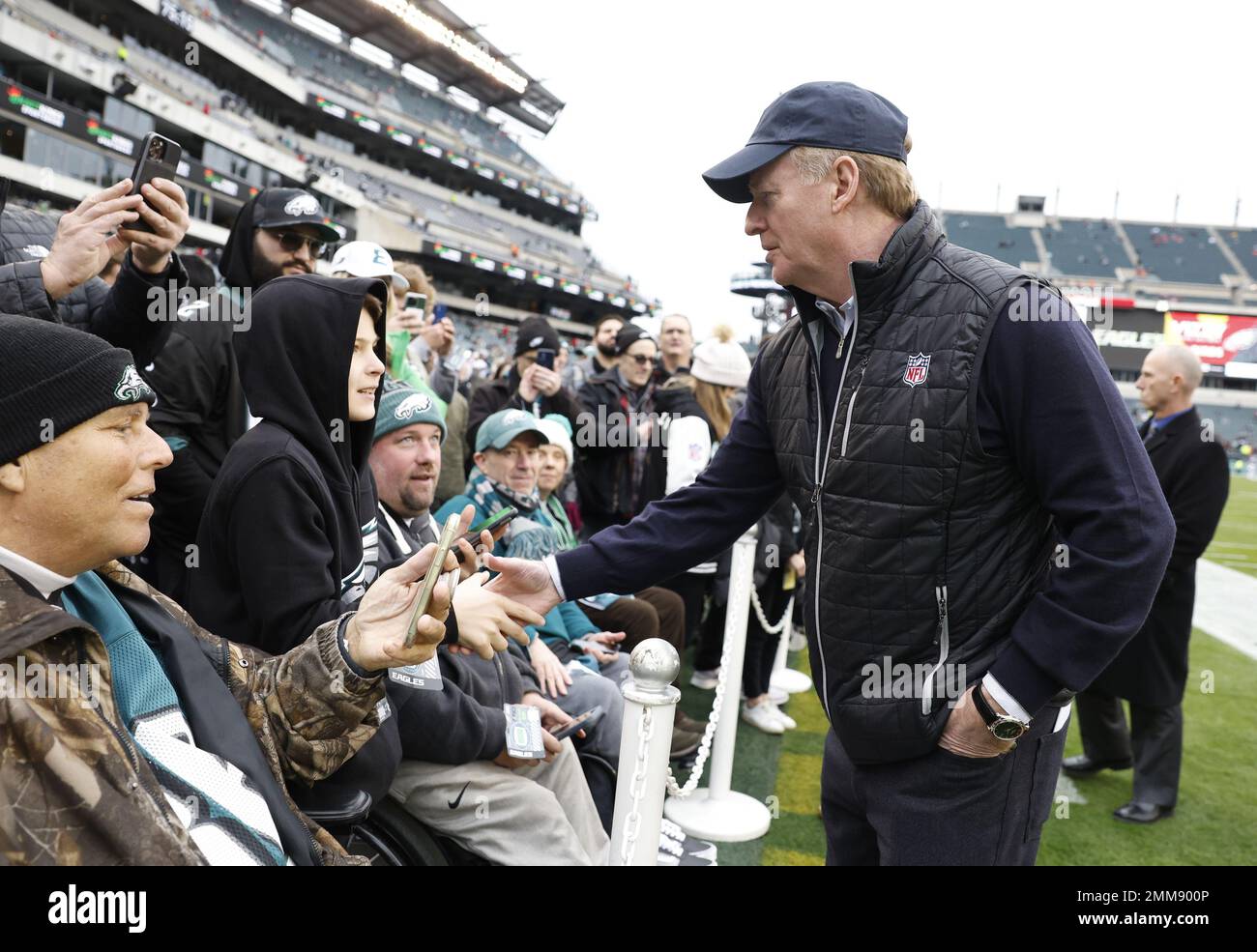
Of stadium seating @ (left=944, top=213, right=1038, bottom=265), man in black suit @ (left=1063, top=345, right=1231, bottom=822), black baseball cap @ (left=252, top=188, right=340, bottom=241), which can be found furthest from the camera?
stadium seating @ (left=944, top=213, right=1038, bottom=265)

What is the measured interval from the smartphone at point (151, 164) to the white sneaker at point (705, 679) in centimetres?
402

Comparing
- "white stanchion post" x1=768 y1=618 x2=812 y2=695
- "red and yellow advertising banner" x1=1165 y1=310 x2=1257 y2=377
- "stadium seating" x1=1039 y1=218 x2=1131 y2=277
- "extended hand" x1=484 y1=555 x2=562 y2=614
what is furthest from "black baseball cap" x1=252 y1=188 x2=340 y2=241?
"stadium seating" x1=1039 y1=218 x2=1131 y2=277

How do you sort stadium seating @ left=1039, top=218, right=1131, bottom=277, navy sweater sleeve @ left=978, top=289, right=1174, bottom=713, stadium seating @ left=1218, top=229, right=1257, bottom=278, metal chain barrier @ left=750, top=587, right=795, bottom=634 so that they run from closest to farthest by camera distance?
navy sweater sleeve @ left=978, top=289, right=1174, bottom=713 < metal chain barrier @ left=750, top=587, right=795, bottom=634 < stadium seating @ left=1218, top=229, right=1257, bottom=278 < stadium seating @ left=1039, top=218, right=1131, bottom=277

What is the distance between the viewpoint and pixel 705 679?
218 inches

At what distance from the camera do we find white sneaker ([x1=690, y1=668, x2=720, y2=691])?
548 centimetres

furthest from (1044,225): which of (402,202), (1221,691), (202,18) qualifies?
(1221,691)

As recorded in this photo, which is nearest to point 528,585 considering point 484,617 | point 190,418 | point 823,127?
point 484,617

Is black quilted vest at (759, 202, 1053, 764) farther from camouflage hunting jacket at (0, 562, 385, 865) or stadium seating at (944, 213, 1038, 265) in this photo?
stadium seating at (944, 213, 1038, 265)

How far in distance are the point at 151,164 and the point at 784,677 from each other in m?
4.85

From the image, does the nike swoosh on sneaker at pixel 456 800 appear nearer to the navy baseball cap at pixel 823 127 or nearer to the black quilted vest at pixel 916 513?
Result: the black quilted vest at pixel 916 513

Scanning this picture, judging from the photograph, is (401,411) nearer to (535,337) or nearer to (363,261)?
(363,261)

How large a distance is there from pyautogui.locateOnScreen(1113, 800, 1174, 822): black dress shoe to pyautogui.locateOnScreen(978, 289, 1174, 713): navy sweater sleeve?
337 cm
